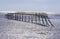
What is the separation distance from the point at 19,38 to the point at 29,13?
44348 mm

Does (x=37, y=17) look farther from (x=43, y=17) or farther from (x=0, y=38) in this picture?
(x=0, y=38)

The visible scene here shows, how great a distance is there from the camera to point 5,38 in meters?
16.0

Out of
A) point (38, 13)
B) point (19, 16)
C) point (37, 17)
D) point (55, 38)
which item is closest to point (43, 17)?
point (38, 13)

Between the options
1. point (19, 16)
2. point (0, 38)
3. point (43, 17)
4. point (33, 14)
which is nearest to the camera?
point (0, 38)

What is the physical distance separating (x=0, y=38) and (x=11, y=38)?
760 millimetres

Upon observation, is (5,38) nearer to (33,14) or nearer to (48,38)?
(48,38)

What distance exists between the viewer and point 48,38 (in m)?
16.8

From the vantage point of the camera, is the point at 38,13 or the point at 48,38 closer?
the point at 48,38

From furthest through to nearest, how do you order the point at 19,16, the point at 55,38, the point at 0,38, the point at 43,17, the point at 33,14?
1. the point at 19,16
2. the point at 33,14
3. the point at 43,17
4. the point at 55,38
5. the point at 0,38

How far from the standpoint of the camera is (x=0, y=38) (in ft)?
52.1

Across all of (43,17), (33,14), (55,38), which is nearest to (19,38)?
(55,38)

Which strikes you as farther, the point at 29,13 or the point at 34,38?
the point at 29,13

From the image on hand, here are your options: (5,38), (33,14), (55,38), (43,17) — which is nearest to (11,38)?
(5,38)

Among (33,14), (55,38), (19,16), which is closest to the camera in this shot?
(55,38)
